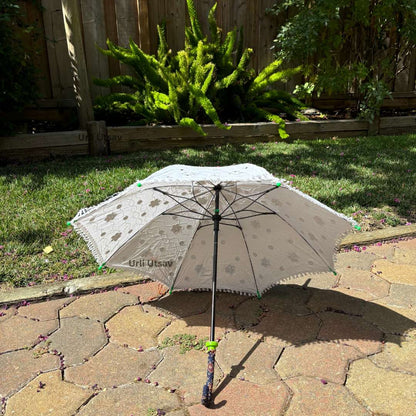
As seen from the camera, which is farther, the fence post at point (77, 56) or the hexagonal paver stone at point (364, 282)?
the fence post at point (77, 56)

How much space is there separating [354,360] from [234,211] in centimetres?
108

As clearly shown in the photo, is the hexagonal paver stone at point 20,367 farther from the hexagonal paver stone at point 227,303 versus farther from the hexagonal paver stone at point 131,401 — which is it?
the hexagonal paver stone at point 227,303

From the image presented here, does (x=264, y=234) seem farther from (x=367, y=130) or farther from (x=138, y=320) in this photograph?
(x=367, y=130)

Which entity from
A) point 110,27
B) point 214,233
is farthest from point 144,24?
point 214,233

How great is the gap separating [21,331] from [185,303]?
107 cm

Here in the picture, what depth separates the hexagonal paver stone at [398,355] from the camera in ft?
7.29

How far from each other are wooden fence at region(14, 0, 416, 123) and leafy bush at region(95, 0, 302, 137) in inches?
10.0

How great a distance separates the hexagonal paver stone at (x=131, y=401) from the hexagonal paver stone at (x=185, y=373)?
0.21ft

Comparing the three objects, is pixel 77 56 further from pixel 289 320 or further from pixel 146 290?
pixel 289 320

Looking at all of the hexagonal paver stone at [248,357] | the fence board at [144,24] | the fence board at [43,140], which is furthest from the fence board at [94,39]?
the hexagonal paver stone at [248,357]

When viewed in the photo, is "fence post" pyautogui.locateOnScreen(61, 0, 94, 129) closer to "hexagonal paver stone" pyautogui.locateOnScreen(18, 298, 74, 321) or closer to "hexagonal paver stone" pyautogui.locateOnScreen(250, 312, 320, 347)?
"hexagonal paver stone" pyautogui.locateOnScreen(18, 298, 74, 321)

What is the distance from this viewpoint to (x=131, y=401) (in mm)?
1986

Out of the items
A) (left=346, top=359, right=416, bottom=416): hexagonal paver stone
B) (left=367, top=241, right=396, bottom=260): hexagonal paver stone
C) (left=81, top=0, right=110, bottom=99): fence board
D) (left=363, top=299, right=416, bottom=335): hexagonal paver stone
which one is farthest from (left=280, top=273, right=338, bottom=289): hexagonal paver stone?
(left=81, top=0, right=110, bottom=99): fence board

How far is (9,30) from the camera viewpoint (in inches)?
204
